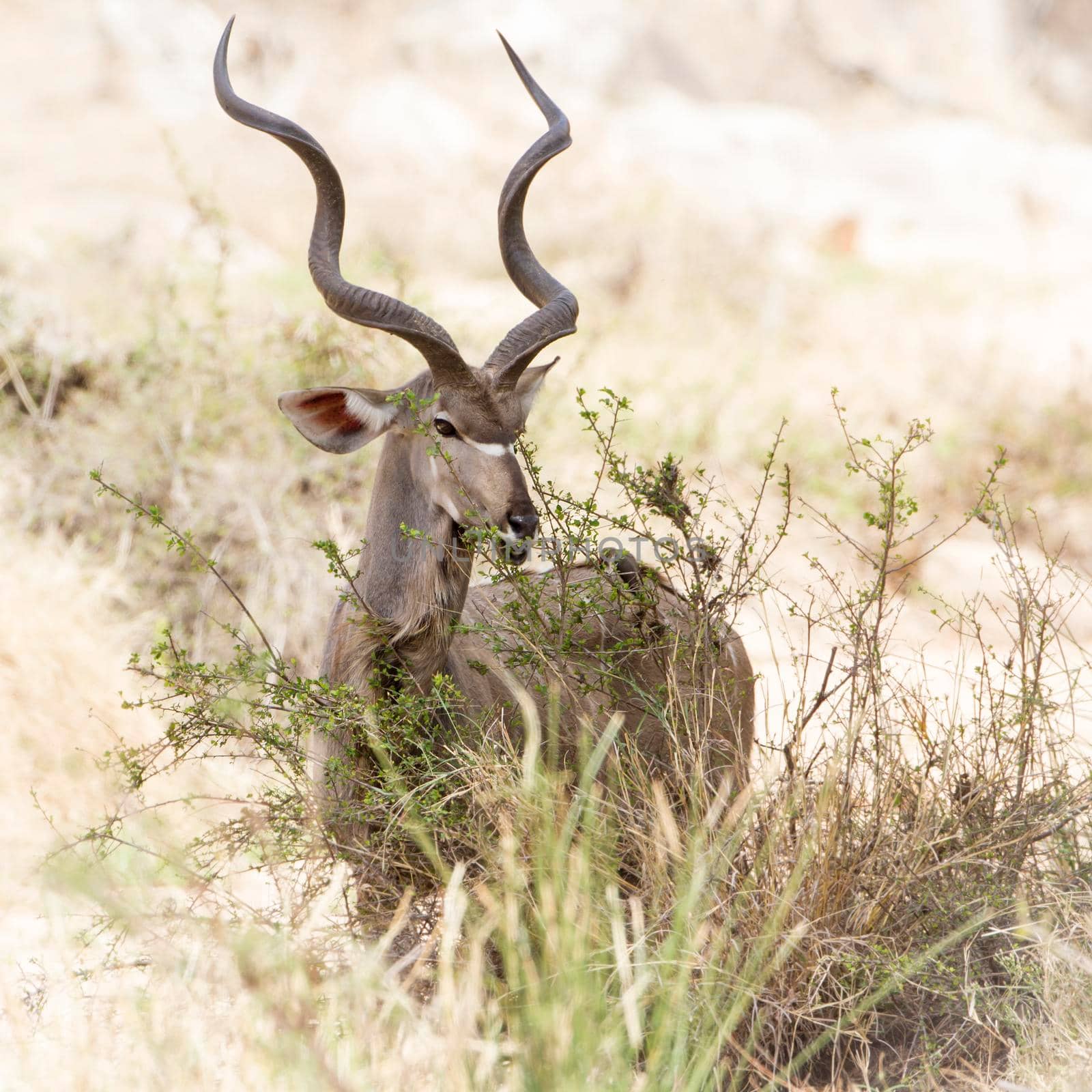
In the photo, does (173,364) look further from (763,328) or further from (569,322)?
(763,328)

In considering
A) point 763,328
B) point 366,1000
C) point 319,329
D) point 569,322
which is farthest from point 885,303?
point 366,1000

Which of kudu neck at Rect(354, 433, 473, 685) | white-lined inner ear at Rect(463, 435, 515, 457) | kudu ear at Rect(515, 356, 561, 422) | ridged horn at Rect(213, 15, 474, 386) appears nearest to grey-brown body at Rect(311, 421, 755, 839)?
kudu neck at Rect(354, 433, 473, 685)

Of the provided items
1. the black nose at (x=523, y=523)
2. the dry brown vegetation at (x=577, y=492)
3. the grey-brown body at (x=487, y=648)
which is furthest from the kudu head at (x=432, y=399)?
the dry brown vegetation at (x=577, y=492)

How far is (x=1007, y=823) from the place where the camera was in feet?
13.8

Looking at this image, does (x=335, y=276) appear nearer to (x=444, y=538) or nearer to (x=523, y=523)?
(x=444, y=538)

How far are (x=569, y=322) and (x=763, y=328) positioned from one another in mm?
13228

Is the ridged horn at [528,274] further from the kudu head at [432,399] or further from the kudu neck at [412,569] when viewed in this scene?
the kudu neck at [412,569]

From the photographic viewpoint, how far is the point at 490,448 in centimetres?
460

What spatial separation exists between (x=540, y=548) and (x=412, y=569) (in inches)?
22.7

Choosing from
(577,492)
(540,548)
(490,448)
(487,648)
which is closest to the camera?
(540,548)

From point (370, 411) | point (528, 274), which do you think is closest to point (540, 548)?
point (370, 411)

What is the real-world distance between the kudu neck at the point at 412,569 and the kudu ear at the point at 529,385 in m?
0.47

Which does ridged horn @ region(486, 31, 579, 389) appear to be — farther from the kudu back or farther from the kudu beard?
the kudu beard

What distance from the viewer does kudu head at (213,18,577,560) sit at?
14.9 feet
